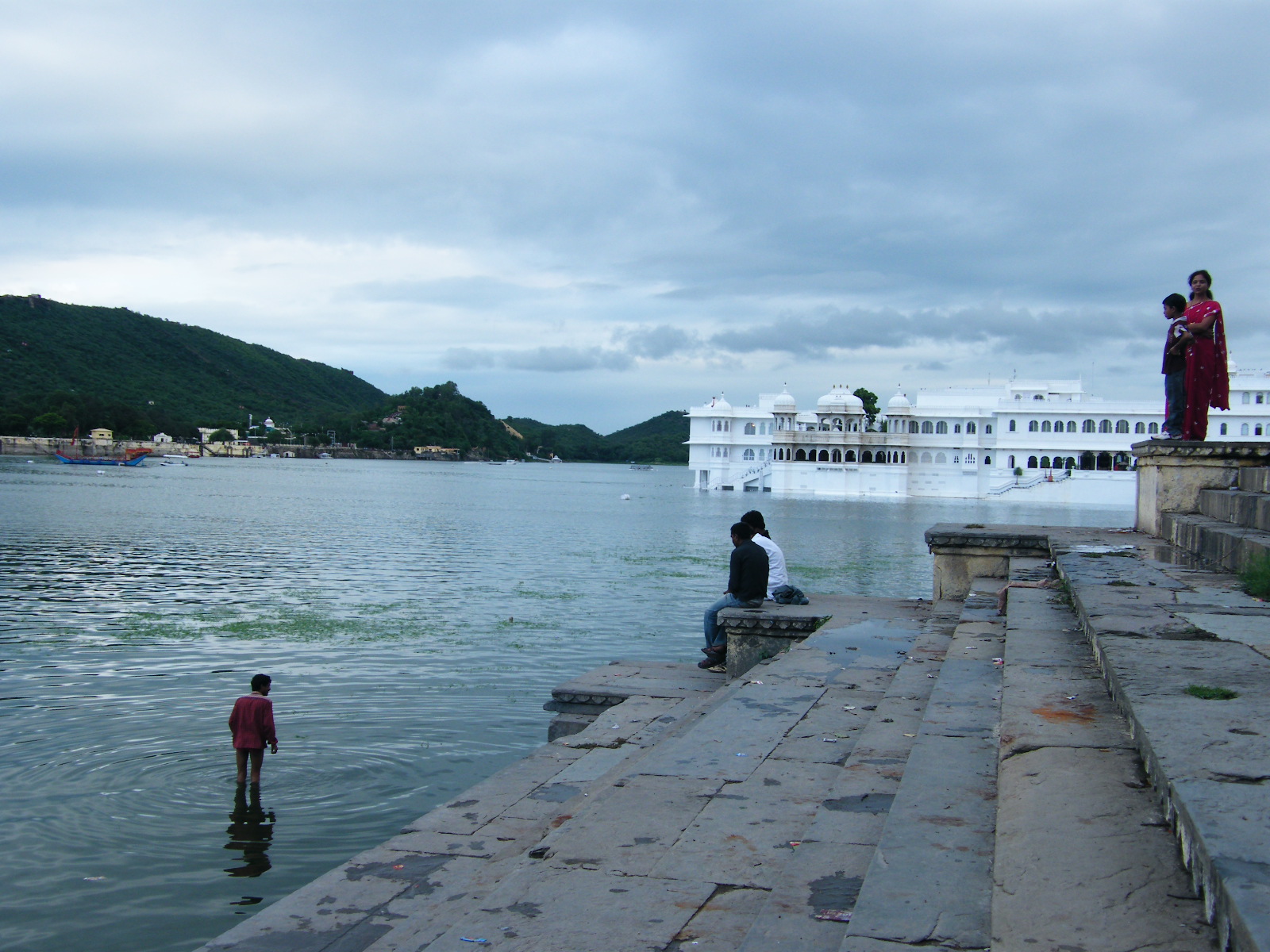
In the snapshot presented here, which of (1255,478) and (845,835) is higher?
(1255,478)

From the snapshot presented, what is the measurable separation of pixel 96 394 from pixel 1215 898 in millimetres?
132637

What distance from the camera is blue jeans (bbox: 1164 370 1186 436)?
9.73m

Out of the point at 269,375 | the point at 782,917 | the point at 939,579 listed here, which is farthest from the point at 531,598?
the point at 269,375

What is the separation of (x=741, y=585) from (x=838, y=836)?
531cm

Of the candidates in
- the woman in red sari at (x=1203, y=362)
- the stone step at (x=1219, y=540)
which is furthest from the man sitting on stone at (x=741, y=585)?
the woman in red sari at (x=1203, y=362)

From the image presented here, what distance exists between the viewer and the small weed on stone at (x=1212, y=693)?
328cm

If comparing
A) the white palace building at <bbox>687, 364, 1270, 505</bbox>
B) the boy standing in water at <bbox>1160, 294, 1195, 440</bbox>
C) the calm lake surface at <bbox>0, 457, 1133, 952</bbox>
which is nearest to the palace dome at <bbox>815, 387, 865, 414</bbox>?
the white palace building at <bbox>687, 364, 1270, 505</bbox>

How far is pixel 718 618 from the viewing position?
858 centimetres

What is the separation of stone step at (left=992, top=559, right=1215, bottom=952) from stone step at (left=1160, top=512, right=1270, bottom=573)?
2878 millimetres

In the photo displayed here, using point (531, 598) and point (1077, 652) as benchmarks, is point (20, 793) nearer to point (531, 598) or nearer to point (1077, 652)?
point (1077, 652)

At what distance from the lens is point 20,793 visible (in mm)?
6746

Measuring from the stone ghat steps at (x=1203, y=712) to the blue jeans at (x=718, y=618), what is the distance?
287 centimetres

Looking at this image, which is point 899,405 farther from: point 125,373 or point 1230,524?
point 125,373

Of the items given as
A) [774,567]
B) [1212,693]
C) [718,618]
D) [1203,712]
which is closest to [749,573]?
[718,618]
